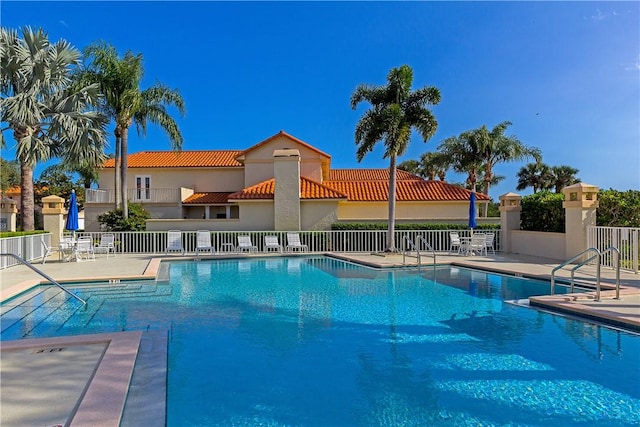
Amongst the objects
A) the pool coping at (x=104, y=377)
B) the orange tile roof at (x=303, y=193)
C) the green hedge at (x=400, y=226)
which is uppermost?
the orange tile roof at (x=303, y=193)

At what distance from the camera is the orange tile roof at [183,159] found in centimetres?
3145

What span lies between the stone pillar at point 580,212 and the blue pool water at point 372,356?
4.76 meters

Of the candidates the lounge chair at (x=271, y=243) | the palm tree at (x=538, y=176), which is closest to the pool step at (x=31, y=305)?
the lounge chair at (x=271, y=243)

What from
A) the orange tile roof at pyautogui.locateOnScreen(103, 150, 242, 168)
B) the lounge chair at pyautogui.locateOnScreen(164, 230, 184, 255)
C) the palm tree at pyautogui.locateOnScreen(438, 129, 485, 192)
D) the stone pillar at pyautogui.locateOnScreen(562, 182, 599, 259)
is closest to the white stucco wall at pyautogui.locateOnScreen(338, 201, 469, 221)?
the palm tree at pyautogui.locateOnScreen(438, 129, 485, 192)

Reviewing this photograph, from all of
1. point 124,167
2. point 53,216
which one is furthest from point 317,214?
point 53,216

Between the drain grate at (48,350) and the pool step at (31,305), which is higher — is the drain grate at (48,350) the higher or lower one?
the higher one

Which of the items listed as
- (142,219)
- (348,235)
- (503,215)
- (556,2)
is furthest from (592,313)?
(142,219)

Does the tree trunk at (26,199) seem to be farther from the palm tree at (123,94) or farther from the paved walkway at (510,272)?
the palm tree at (123,94)

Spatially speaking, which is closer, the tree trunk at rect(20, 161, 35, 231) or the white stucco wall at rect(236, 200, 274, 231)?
the tree trunk at rect(20, 161, 35, 231)

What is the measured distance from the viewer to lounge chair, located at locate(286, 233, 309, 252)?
19.0 meters

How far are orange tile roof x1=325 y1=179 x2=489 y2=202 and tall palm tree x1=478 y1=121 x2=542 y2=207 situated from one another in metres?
6.82

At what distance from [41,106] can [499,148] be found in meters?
30.7

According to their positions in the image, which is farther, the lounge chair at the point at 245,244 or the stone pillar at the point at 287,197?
the stone pillar at the point at 287,197

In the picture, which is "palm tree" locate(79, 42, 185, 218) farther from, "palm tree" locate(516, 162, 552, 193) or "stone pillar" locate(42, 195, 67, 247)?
"palm tree" locate(516, 162, 552, 193)
